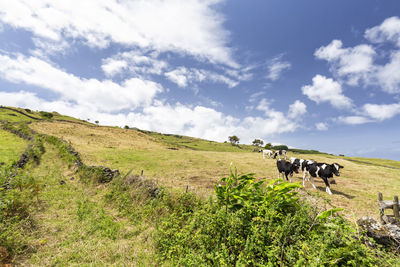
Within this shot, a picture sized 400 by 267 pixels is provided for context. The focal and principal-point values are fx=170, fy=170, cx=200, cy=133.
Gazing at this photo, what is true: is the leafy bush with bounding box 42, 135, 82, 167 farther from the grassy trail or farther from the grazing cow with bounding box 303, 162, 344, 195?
the grazing cow with bounding box 303, 162, 344, 195

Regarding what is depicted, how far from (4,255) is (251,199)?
19.8 feet

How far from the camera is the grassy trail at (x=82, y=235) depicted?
14.3 feet

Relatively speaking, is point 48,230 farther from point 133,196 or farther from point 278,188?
point 278,188

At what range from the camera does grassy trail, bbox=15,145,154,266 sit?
4344mm

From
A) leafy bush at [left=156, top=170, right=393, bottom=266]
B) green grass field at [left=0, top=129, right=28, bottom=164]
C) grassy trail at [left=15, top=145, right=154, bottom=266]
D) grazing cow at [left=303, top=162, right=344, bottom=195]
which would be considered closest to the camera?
leafy bush at [left=156, top=170, right=393, bottom=266]

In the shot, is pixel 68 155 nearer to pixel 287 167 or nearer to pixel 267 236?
pixel 267 236

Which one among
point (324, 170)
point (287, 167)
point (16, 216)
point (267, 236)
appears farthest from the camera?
point (287, 167)

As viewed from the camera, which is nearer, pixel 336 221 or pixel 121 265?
pixel 336 221

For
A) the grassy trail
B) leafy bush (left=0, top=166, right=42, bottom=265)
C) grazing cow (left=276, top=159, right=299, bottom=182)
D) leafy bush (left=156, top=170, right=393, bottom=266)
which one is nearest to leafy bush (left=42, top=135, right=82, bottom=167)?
leafy bush (left=0, top=166, right=42, bottom=265)

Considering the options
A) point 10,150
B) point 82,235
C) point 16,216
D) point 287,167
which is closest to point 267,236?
point 82,235

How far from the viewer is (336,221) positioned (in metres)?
3.34

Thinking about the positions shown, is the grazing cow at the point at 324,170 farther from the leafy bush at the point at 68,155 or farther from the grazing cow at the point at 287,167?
the leafy bush at the point at 68,155

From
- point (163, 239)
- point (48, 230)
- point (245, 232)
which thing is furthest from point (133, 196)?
point (245, 232)

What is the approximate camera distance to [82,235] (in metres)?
5.35
